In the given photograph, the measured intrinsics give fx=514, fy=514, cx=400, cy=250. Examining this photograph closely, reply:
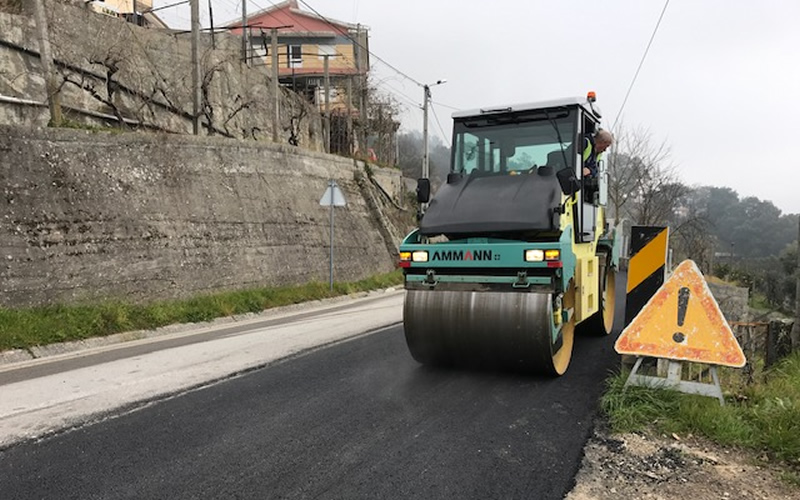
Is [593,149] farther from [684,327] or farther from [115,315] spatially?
[115,315]

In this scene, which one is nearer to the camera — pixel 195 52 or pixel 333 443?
pixel 333 443

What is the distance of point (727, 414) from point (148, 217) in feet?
34.1

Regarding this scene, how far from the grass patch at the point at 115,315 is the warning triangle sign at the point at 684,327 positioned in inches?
300

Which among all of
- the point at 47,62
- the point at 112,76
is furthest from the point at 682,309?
the point at 112,76

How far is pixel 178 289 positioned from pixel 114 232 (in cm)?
174

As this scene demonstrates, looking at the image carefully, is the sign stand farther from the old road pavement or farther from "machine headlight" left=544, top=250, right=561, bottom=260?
"machine headlight" left=544, top=250, right=561, bottom=260

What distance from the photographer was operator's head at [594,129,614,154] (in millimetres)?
6457

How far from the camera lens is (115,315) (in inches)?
339

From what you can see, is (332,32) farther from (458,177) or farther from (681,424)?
(681,424)

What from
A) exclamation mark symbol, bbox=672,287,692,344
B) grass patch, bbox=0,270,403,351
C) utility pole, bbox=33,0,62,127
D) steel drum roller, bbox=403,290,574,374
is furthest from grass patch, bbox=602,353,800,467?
utility pole, bbox=33,0,62,127

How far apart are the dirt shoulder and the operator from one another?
3.29m

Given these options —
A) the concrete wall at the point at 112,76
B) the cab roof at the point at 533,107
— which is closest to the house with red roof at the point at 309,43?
the concrete wall at the point at 112,76

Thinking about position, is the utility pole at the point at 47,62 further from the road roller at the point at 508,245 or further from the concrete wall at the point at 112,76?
the road roller at the point at 508,245

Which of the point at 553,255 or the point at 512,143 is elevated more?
the point at 512,143
